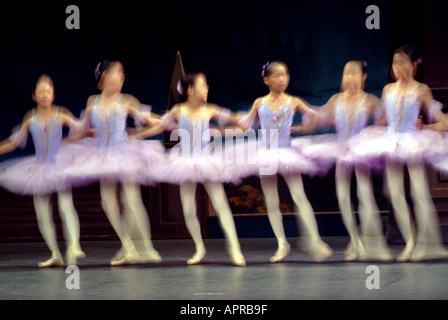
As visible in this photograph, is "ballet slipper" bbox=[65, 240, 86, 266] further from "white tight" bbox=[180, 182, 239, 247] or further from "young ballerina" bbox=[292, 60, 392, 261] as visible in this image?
"young ballerina" bbox=[292, 60, 392, 261]

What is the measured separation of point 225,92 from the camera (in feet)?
27.1

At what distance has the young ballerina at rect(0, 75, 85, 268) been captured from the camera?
4832 mm

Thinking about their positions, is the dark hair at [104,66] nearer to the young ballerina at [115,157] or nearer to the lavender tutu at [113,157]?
the young ballerina at [115,157]

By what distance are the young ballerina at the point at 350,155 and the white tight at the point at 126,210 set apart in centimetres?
117

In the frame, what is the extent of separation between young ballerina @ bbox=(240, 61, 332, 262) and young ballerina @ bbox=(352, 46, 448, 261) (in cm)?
41

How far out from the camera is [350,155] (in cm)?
465

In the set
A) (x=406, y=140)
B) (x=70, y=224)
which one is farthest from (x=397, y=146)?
(x=70, y=224)

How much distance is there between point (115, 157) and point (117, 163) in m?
0.05

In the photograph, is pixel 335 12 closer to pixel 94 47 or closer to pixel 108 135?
pixel 94 47

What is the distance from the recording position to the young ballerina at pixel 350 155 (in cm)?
468

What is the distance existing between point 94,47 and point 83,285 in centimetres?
485

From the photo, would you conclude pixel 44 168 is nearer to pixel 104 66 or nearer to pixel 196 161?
pixel 104 66

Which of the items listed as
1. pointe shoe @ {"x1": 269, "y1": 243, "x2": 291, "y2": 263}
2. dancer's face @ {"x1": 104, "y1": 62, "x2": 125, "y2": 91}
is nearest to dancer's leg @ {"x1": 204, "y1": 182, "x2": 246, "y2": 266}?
pointe shoe @ {"x1": 269, "y1": 243, "x2": 291, "y2": 263}
